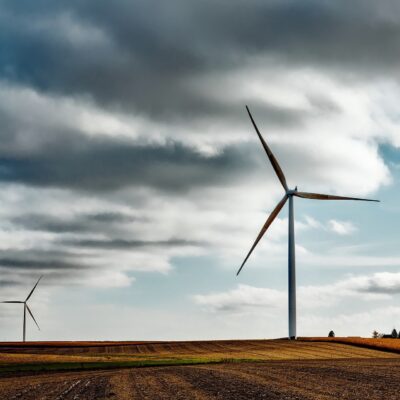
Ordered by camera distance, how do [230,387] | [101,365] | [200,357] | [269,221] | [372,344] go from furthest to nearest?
[372,344] < [269,221] < [200,357] < [101,365] < [230,387]

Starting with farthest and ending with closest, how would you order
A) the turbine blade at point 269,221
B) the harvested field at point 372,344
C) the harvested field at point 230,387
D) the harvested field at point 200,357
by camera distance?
the harvested field at point 372,344
the turbine blade at point 269,221
the harvested field at point 200,357
the harvested field at point 230,387

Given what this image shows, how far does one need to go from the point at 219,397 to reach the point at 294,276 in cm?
5347

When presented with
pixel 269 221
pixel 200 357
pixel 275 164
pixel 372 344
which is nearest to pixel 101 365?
pixel 200 357

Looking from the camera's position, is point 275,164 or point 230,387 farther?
point 275,164

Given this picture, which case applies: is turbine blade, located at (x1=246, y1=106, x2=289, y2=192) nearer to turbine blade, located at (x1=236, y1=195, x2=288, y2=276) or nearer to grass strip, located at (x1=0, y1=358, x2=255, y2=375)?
turbine blade, located at (x1=236, y1=195, x2=288, y2=276)

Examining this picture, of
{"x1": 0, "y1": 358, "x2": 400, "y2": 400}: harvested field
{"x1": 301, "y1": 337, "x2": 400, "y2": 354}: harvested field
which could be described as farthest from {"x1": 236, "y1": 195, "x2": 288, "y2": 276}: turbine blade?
{"x1": 0, "y1": 358, "x2": 400, "y2": 400}: harvested field

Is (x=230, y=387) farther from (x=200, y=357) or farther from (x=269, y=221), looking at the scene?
(x=269, y=221)

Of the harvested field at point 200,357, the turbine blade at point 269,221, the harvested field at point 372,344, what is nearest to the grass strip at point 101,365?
the harvested field at point 200,357

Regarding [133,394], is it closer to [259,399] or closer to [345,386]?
[259,399]

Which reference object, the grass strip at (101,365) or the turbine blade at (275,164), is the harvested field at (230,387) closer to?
the grass strip at (101,365)

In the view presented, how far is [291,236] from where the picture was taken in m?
77.8

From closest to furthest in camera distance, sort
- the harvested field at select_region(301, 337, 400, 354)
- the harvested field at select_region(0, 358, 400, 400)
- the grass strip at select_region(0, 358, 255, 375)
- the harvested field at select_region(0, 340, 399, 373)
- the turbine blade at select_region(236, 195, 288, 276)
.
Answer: the harvested field at select_region(0, 358, 400, 400)
the grass strip at select_region(0, 358, 255, 375)
the harvested field at select_region(0, 340, 399, 373)
the turbine blade at select_region(236, 195, 288, 276)
the harvested field at select_region(301, 337, 400, 354)

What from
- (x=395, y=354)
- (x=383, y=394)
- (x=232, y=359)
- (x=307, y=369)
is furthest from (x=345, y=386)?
Answer: (x=395, y=354)

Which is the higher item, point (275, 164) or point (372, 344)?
point (275, 164)
